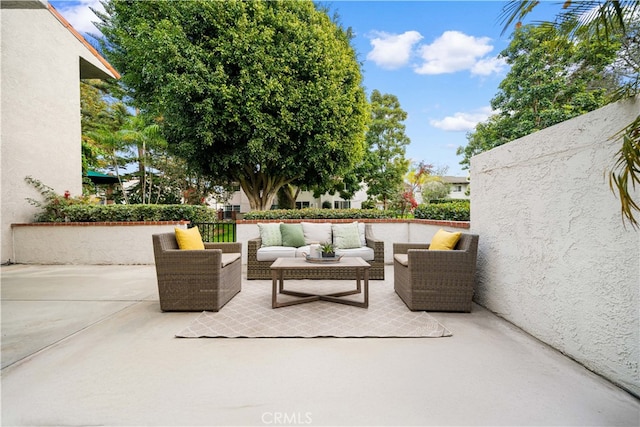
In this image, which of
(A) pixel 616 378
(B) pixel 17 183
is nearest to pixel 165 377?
(A) pixel 616 378

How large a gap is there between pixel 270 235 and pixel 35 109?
6832mm

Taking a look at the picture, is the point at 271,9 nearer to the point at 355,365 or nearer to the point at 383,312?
the point at 383,312

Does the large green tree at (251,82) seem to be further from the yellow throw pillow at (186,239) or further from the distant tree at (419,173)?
the distant tree at (419,173)

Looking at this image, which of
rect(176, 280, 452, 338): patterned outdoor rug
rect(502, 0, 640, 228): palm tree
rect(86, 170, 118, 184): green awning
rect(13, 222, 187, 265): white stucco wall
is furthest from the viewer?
rect(86, 170, 118, 184): green awning

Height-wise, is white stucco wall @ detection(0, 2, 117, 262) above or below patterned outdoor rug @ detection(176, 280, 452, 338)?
above

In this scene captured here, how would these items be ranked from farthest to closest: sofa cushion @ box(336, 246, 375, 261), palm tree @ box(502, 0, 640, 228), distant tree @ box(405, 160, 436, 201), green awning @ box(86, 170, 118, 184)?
distant tree @ box(405, 160, 436, 201) < green awning @ box(86, 170, 118, 184) < sofa cushion @ box(336, 246, 375, 261) < palm tree @ box(502, 0, 640, 228)

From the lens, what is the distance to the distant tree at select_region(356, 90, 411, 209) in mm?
18703

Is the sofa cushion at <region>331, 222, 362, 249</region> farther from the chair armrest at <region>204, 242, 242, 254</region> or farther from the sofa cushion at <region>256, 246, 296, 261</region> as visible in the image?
the chair armrest at <region>204, 242, 242, 254</region>

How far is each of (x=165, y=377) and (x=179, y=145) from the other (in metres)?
8.34

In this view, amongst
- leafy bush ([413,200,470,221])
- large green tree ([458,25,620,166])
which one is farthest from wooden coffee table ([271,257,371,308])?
large green tree ([458,25,620,166])

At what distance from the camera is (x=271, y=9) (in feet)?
27.7

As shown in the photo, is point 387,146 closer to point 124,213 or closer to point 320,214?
point 320,214

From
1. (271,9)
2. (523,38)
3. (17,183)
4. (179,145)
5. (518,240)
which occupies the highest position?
(523,38)

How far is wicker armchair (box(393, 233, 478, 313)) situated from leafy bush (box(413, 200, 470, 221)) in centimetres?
168
